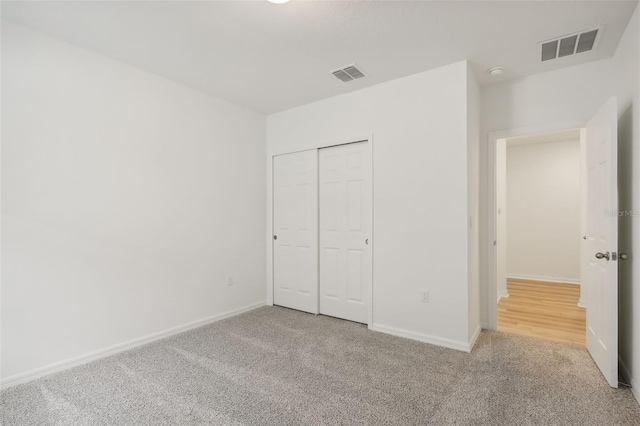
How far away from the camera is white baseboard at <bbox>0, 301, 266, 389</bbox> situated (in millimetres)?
2267

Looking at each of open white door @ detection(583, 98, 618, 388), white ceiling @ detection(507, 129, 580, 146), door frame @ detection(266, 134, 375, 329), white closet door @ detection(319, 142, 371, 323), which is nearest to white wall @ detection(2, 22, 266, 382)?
door frame @ detection(266, 134, 375, 329)

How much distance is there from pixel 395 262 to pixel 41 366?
10.1 feet

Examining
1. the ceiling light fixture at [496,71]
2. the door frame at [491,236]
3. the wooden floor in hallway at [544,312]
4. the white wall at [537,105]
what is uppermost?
the ceiling light fixture at [496,71]

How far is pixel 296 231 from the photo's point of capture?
4078 millimetres

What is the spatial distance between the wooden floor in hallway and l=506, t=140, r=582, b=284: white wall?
1.55 feet

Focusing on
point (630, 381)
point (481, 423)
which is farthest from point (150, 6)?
point (630, 381)

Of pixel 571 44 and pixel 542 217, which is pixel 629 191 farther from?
pixel 542 217

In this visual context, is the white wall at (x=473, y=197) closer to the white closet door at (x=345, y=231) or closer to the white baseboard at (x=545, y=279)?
the white closet door at (x=345, y=231)

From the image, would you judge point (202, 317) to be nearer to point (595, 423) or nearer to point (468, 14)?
point (595, 423)

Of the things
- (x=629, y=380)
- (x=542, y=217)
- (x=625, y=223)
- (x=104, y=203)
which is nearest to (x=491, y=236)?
(x=625, y=223)

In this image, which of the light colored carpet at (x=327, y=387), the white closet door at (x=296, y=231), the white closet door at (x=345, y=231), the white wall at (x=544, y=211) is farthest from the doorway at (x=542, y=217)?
the white closet door at (x=296, y=231)

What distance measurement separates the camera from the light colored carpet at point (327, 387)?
6.17 feet

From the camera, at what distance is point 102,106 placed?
2.74 metres

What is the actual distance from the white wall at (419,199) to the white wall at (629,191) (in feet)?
3.50
